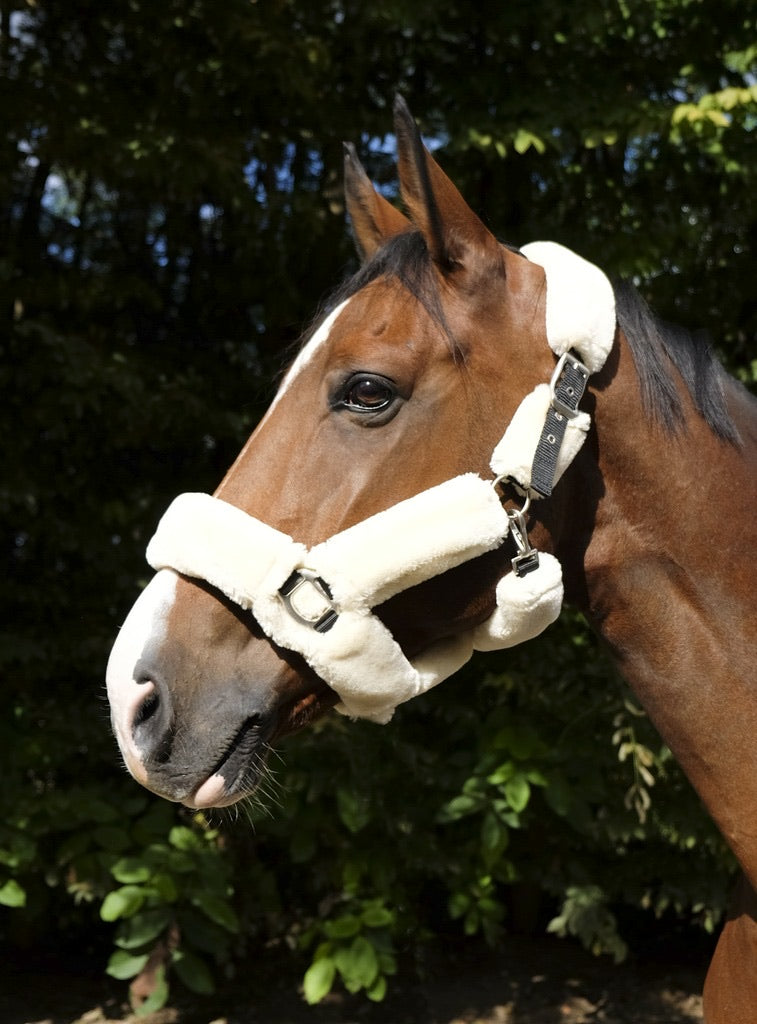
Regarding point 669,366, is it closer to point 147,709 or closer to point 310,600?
point 310,600

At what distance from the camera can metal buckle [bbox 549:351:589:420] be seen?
5.08 feet

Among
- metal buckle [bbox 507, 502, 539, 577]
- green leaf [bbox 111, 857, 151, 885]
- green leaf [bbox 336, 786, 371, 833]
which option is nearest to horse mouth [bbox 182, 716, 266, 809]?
metal buckle [bbox 507, 502, 539, 577]

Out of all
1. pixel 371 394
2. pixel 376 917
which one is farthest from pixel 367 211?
pixel 376 917

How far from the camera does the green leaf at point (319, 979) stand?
3529mm

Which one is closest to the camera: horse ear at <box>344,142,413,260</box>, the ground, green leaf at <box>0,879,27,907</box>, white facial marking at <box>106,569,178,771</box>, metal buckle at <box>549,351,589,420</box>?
white facial marking at <box>106,569,178,771</box>

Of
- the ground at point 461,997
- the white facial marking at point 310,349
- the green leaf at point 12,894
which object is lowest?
the ground at point 461,997

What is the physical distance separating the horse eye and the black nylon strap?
10.5 inches

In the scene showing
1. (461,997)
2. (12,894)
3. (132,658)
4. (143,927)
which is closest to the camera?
(132,658)

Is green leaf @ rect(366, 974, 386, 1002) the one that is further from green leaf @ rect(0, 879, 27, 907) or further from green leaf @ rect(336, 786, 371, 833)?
green leaf @ rect(0, 879, 27, 907)

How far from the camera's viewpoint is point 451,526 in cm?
148

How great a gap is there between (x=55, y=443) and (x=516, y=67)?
98.2 inches

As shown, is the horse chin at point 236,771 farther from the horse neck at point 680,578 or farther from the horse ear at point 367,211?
the horse ear at point 367,211

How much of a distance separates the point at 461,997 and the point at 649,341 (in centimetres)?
358

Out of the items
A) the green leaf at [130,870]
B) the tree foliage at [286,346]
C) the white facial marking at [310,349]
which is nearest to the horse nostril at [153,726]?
the white facial marking at [310,349]
